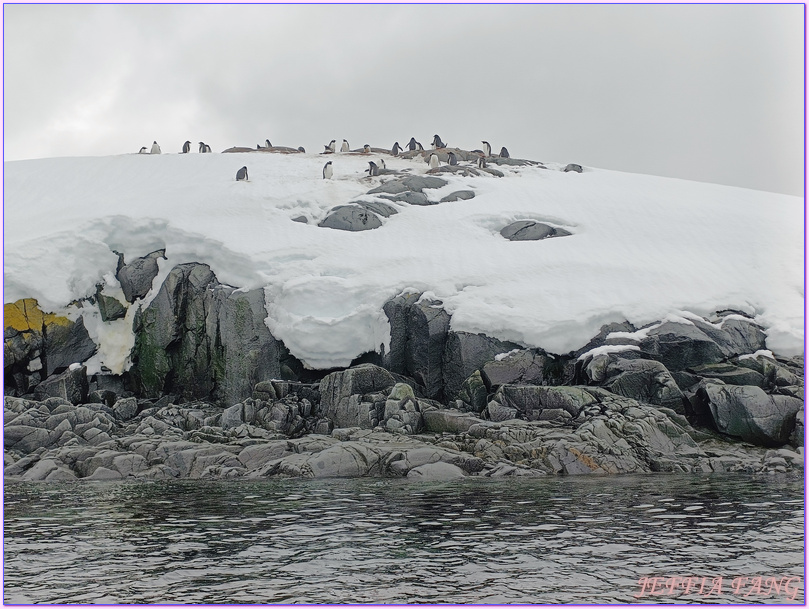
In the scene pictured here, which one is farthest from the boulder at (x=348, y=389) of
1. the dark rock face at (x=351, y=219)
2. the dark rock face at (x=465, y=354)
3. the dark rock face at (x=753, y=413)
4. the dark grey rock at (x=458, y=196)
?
the dark grey rock at (x=458, y=196)

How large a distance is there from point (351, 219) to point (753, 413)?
18.0 m

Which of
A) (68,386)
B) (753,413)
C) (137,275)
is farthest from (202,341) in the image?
(753,413)

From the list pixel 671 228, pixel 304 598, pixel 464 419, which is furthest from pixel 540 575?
pixel 671 228

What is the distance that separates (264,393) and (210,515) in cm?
1029

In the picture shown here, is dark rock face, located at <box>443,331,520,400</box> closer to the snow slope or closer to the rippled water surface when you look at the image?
the snow slope

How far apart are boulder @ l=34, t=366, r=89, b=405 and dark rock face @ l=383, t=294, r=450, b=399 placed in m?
10.4

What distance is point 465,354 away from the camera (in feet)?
74.1

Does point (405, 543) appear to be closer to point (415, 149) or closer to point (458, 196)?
point (458, 196)

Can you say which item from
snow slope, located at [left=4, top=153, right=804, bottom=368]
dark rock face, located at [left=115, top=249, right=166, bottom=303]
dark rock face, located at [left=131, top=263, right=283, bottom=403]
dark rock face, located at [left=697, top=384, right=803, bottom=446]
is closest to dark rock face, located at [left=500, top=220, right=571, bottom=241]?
snow slope, located at [left=4, top=153, right=804, bottom=368]

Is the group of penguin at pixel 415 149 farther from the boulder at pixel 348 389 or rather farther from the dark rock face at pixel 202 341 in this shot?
the boulder at pixel 348 389

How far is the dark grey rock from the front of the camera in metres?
35.6

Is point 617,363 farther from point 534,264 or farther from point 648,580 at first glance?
point 648,580

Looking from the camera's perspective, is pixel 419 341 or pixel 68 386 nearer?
pixel 419 341

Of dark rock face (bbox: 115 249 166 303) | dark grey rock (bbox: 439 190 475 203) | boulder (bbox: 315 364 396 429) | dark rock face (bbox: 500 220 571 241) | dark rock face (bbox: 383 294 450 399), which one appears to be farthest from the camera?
dark grey rock (bbox: 439 190 475 203)
